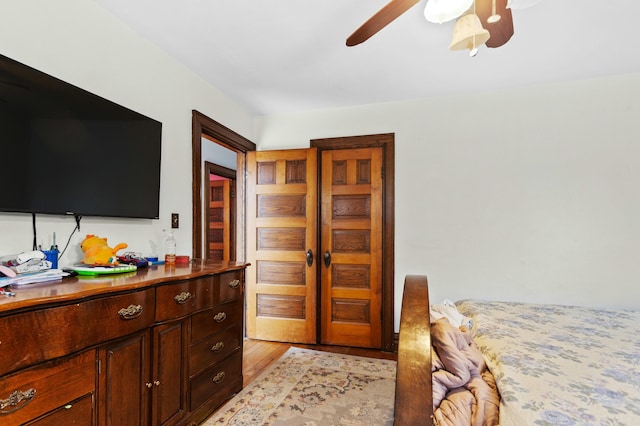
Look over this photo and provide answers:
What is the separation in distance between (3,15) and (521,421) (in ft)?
8.08

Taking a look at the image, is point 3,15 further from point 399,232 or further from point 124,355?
point 399,232

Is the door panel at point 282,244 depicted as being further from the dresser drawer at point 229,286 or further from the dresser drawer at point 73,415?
the dresser drawer at point 73,415

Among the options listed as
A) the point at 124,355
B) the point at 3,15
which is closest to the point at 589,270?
the point at 124,355

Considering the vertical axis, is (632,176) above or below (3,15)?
below

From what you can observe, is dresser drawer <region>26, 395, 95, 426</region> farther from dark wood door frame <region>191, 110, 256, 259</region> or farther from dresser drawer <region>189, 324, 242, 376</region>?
dark wood door frame <region>191, 110, 256, 259</region>

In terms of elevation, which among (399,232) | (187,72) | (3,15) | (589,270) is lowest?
(589,270)

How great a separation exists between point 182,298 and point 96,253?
0.47 metres

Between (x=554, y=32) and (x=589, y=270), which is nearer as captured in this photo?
(x=554, y=32)

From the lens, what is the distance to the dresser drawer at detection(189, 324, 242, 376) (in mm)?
1841

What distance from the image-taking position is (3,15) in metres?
1.41

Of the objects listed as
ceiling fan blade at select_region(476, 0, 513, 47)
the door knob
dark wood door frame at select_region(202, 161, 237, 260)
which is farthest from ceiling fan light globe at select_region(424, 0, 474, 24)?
dark wood door frame at select_region(202, 161, 237, 260)

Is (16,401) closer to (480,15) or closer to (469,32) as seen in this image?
(469,32)

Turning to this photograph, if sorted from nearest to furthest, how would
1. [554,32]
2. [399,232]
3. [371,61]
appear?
1. [554,32]
2. [371,61]
3. [399,232]

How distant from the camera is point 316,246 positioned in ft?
10.8
